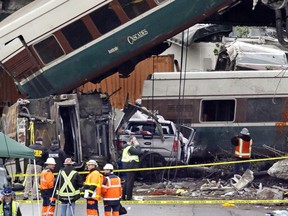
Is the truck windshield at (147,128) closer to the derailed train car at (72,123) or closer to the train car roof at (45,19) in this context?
the derailed train car at (72,123)

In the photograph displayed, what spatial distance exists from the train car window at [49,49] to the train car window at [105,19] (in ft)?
3.64

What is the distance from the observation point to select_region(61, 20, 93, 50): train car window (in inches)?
852

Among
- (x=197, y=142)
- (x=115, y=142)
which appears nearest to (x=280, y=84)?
(x=197, y=142)

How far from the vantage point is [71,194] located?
1666 cm

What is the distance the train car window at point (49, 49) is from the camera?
2180cm

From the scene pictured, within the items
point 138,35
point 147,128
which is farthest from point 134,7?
point 147,128

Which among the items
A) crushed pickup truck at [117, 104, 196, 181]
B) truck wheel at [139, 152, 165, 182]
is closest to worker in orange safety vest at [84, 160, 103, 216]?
crushed pickup truck at [117, 104, 196, 181]

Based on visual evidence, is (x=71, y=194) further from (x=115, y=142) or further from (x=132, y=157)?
(x=115, y=142)

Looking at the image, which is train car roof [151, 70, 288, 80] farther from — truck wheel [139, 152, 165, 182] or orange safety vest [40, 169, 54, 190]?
orange safety vest [40, 169, 54, 190]

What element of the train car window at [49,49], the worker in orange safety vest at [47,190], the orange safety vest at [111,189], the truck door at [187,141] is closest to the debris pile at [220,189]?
the truck door at [187,141]

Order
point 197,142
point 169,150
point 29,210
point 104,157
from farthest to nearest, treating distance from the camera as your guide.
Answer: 1. point 197,142
2. point 169,150
3. point 104,157
4. point 29,210

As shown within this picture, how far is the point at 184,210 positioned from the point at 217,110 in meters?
6.58

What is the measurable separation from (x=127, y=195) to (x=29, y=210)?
2.52 meters

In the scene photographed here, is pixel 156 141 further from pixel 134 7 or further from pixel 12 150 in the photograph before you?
pixel 12 150
